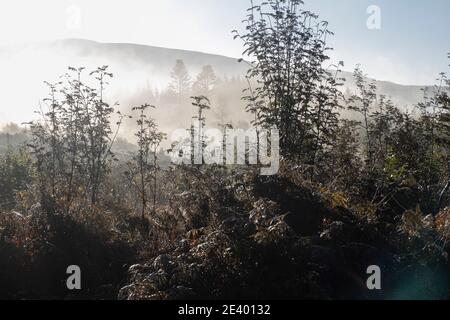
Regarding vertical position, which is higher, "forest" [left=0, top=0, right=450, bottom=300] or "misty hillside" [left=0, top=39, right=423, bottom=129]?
"misty hillside" [left=0, top=39, right=423, bottom=129]

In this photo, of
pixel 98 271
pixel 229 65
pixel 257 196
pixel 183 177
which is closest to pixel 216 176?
pixel 183 177

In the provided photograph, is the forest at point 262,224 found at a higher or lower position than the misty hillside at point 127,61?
lower

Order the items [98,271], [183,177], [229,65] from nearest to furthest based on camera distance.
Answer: [98,271], [183,177], [229,65]

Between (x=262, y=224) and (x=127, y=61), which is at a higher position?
(x=127, y=61)

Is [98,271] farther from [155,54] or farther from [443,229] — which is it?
[155,54]

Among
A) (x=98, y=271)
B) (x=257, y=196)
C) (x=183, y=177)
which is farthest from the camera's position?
(x=183, y=177)

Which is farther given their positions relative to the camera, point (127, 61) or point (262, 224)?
point (127, 61)

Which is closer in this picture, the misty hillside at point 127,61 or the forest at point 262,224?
the forest at point 262,224

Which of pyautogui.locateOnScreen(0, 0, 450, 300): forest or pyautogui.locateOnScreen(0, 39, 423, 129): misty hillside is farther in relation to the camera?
pyautogui.locateOnScreen(0, 39, 423, 129): misty hillside

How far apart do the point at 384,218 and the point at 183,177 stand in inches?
152

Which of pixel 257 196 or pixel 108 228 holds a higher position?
pixel 257 196

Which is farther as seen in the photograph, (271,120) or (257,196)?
(271,120)
